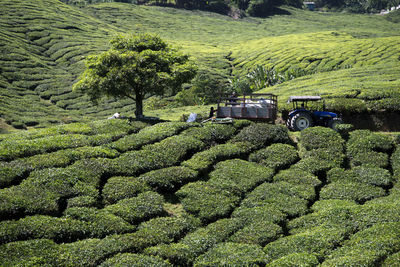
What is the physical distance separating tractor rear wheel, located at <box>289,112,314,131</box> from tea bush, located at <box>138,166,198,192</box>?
33.5 feet

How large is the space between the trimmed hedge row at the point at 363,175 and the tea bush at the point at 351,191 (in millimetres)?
446

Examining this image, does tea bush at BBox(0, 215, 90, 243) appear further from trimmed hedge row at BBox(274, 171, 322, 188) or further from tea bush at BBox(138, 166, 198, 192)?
trimmed hedge row at BBox(274, 171, 322, 188)

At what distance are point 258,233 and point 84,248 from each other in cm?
850

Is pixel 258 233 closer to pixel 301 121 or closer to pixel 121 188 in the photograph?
pixel 121 188

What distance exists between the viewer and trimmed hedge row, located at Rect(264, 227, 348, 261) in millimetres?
16547

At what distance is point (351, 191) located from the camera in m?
21.8

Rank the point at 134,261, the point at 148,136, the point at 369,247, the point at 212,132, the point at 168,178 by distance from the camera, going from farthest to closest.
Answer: the point at 212,132 → the point at 148,136 → the point at 168,178 → the point at 134,261 → the point at 369,247

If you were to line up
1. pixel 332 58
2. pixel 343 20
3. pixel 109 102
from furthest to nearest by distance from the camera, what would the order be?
pixel 343 20 < pixel 332 58 < pixel 109 102

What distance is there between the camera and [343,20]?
625 ft

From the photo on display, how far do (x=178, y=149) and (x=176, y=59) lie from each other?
14.1 metres

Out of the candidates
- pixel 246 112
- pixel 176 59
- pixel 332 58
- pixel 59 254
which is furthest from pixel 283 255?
pixel 332 58

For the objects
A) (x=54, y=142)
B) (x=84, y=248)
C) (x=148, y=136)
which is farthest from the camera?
(x=148, y=136)

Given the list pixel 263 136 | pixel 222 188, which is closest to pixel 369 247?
pixel 222 188

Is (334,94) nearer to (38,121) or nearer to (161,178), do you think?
(161,178)
